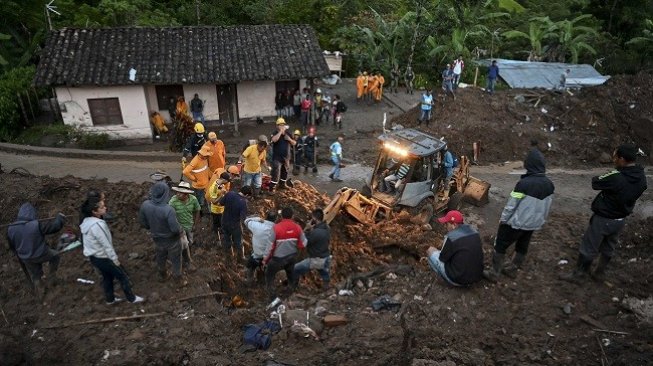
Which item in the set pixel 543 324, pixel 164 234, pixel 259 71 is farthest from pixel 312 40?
pixel 543 324

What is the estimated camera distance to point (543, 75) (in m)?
22.0

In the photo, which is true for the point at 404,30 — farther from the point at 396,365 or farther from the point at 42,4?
the point at 396,365

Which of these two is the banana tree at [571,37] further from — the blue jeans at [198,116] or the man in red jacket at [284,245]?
the man in red jacket at [284,245]

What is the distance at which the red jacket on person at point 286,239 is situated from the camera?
7379 millimetres

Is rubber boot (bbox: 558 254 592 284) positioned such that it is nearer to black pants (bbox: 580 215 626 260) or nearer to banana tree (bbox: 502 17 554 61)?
black pants (bbox: 580 215 626 260)

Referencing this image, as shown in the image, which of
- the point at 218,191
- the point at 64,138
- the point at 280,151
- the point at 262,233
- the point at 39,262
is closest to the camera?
the point at 39,262

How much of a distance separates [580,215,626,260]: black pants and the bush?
1745cm

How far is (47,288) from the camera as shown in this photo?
7.55m

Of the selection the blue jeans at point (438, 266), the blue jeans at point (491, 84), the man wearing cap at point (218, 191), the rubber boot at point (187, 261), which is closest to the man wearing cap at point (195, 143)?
the man wearing cap at point (218, 191)

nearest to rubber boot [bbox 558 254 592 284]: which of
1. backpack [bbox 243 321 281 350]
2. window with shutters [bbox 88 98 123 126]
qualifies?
backpack [bbox 243 321 281 350]

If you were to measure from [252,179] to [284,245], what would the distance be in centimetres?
360

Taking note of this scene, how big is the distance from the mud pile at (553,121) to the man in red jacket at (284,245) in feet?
31.3

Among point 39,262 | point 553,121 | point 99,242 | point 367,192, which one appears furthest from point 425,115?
point 39,262

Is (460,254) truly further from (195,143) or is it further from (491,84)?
(491,84)
